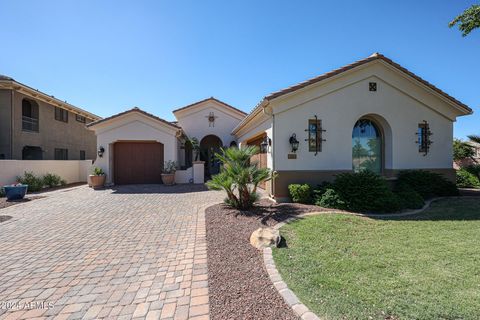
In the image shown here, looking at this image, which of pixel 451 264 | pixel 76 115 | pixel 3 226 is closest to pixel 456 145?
pixel 451 264

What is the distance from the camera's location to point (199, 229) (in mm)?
6082

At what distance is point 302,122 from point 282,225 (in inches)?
198

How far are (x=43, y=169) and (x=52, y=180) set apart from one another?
0.86 metres

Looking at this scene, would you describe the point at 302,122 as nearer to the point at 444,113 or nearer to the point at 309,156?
the point at 309,156

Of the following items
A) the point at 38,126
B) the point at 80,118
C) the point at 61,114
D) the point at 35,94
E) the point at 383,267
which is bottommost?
the point at 383,267

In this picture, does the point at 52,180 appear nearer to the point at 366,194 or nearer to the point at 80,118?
the point at 80,118

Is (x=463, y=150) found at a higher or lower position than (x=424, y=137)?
lower

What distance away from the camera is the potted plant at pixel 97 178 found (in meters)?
13.6

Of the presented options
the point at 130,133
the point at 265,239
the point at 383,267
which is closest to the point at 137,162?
the point at 130,133

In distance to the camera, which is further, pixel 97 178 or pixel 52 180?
pixel 52 180

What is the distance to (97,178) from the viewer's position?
1366cm

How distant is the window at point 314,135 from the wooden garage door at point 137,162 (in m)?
10.4

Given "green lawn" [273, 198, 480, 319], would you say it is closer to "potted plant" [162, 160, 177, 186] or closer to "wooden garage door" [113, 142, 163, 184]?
"potted plant" [162, 160, 177, 186]

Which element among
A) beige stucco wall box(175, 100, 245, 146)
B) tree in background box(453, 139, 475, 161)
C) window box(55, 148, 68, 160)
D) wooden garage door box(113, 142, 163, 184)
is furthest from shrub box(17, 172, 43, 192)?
tree in background box(453, 139, 475, 161)
